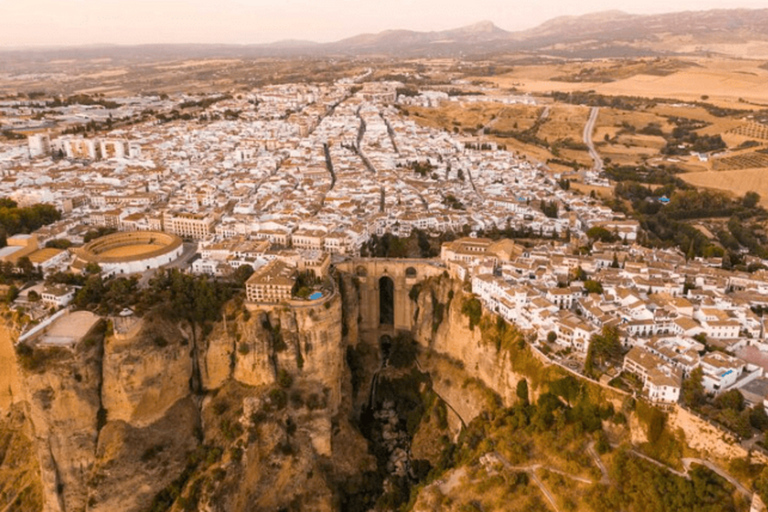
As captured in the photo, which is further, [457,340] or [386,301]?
[386,301]

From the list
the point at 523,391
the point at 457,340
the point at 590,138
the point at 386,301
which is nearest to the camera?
the point at 523,391

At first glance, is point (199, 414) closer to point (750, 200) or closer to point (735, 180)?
point (750, 200)

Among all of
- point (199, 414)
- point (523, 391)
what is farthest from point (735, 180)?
point (199, 414)

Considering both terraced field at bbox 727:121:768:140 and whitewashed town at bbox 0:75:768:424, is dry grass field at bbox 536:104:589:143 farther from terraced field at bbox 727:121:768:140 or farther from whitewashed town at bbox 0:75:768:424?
terraced field at bbox 727:121:768:140

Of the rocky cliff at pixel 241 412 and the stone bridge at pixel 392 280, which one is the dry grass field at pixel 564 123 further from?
the rocky cliff at pixel 241 412

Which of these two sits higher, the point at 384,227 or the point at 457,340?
the point at 384,227

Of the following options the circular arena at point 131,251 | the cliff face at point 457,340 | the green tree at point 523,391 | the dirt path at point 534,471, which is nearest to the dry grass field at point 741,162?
the cliff face at point 457,340

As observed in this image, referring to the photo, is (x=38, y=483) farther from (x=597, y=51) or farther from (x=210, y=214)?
(x=597, y=51)

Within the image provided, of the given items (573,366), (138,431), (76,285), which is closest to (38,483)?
(138,431)
